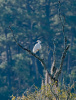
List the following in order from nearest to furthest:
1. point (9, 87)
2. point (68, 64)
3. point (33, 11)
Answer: point (9, 87) < point (68, 64) < point (33, 11)

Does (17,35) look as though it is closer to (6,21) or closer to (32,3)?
(6,21)

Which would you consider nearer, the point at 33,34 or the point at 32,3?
the point at 33,34

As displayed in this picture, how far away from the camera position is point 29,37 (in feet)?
94.0

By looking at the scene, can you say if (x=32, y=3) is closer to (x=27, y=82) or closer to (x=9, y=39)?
(x=9, y=39)

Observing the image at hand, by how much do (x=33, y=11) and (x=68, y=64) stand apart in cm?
583

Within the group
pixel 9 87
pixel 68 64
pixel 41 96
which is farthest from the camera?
pixel 68 64

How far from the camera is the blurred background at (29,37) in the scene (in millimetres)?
26984

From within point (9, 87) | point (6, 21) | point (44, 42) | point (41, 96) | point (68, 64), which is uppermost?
point (6, 21)

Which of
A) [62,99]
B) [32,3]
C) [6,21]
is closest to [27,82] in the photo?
[6,21]

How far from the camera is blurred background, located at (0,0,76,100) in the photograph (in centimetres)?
2698

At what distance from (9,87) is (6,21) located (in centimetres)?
573

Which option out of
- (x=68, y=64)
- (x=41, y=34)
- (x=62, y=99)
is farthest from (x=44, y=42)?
(x=62, y=99)

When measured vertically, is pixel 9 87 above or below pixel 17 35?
below

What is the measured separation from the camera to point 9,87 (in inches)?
1043
